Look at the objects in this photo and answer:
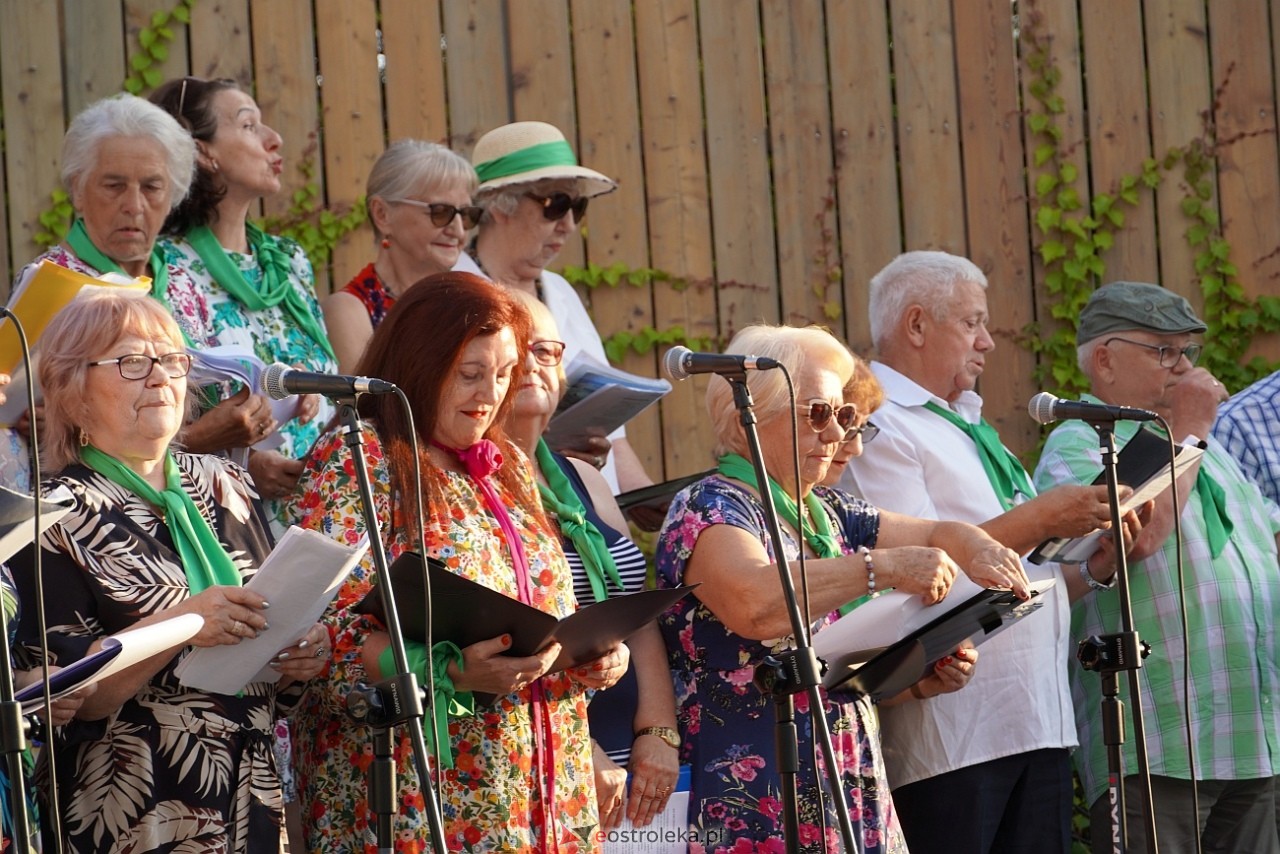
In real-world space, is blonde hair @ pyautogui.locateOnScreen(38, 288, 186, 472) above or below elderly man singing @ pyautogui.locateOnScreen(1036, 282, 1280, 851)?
above

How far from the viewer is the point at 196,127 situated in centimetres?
496

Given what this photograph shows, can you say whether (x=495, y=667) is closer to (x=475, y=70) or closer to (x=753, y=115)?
(x=475, y=70)

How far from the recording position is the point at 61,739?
319 cm

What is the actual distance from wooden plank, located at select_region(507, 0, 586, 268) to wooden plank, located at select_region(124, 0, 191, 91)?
1120 millimetres

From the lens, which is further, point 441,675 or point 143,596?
point 441,675

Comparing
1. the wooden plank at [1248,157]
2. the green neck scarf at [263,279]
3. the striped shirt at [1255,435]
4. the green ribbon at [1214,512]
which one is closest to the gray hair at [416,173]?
the green neck scarf at [263,279]

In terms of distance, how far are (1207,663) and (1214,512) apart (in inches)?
17.5

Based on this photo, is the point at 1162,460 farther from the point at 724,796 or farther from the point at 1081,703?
the point at 724,796

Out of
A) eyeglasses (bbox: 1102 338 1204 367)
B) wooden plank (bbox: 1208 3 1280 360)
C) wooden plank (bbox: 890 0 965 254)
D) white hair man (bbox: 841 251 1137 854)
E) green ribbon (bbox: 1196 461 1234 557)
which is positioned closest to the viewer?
white hair man (bbox: 841 251 1137 854)

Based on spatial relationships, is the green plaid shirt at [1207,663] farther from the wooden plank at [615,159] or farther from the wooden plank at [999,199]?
the wooden plank at [615,159]

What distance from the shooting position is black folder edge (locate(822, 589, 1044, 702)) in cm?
365

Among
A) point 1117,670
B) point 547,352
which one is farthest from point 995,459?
point 547,352

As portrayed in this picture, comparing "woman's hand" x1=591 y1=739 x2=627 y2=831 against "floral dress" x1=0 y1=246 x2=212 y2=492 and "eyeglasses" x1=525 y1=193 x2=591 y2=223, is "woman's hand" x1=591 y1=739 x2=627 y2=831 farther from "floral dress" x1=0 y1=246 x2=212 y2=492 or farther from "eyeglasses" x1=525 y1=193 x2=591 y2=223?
"eyeglasses" x1=525 y1=193 x2=591 y2=223

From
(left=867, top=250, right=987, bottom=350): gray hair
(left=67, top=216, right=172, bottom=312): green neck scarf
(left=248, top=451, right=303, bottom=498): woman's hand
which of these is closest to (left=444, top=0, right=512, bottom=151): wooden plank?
(left=867, top=250, right=987, bottom=350): gray hair
